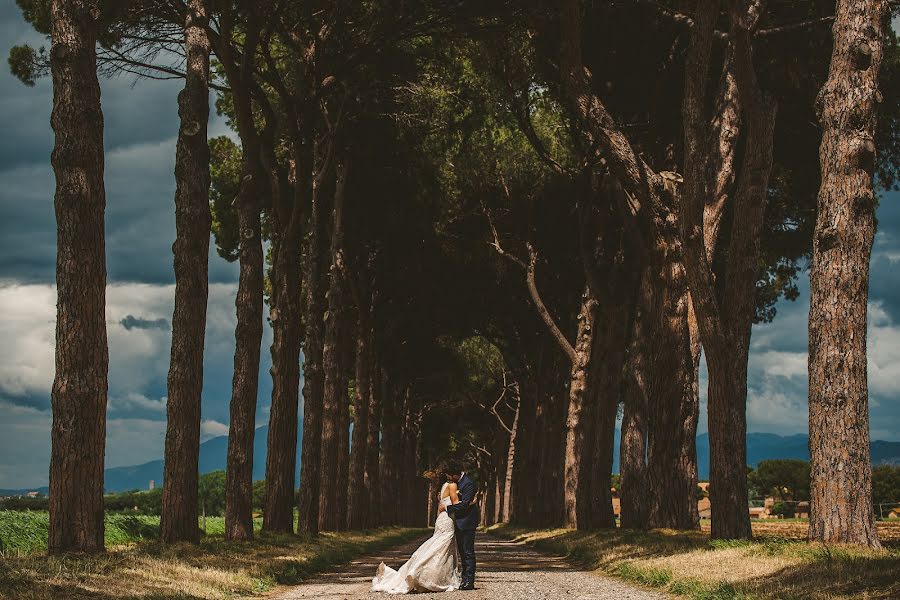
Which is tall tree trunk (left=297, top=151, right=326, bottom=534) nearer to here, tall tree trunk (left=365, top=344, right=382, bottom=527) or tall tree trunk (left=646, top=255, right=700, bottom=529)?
tall tree trunk (left=646, top=255, right=700, bottom=529)

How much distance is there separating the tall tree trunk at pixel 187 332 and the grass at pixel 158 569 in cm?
73

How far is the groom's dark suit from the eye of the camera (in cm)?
1370

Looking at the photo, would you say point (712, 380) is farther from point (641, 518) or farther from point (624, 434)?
point (624, 434)

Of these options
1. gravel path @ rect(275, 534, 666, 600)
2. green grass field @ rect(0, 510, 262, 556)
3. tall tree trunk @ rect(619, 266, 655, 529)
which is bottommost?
gravel path @ rect(275, 534, 666, 600)

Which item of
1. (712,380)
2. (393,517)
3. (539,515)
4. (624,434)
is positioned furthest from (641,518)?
(393,517)

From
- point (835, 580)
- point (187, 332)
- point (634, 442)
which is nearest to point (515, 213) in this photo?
point (634, 442)

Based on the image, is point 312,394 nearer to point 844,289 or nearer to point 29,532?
point 29,532

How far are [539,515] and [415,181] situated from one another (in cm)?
1617

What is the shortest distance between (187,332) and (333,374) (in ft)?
40.3

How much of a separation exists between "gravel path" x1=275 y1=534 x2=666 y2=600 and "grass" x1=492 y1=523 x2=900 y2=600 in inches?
17.0

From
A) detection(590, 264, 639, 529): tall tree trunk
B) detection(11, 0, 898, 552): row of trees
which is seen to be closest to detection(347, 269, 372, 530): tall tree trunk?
detection(11, 0, 898, 552): row of trees

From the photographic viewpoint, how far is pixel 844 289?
12.6 metres

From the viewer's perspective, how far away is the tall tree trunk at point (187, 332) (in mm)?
15789

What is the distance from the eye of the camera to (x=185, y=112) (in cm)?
1659
